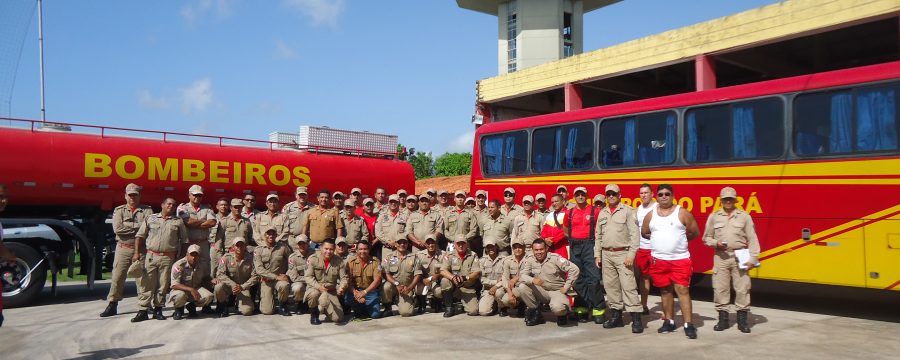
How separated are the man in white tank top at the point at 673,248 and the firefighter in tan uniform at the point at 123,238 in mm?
6734

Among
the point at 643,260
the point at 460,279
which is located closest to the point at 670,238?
the point at 643,260

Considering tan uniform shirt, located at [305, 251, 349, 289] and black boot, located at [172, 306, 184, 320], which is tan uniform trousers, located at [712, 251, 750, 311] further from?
black boot, located at [172, 306, 184, 320]

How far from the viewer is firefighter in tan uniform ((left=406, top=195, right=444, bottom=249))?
977 cm

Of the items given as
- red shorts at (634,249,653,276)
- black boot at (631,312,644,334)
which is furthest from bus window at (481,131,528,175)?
black boot at (631,312,644,334)

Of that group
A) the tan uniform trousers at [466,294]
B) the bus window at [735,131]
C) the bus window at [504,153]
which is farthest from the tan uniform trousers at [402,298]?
the bus window at [735,131]

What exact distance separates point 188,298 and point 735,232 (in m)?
6.86

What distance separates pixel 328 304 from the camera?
308 inches

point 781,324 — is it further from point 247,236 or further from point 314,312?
point 247,236

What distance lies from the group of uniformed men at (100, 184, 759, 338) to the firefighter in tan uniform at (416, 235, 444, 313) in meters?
0.02

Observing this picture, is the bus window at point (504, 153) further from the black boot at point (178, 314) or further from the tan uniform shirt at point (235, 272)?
the black boot at point (178, 314)

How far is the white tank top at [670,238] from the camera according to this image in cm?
645

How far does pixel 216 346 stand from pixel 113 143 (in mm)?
5348

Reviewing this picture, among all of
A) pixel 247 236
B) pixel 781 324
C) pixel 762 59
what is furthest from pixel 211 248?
pixel 762 59

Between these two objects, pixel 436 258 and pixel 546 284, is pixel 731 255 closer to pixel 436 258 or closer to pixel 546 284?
pixel 546 284
